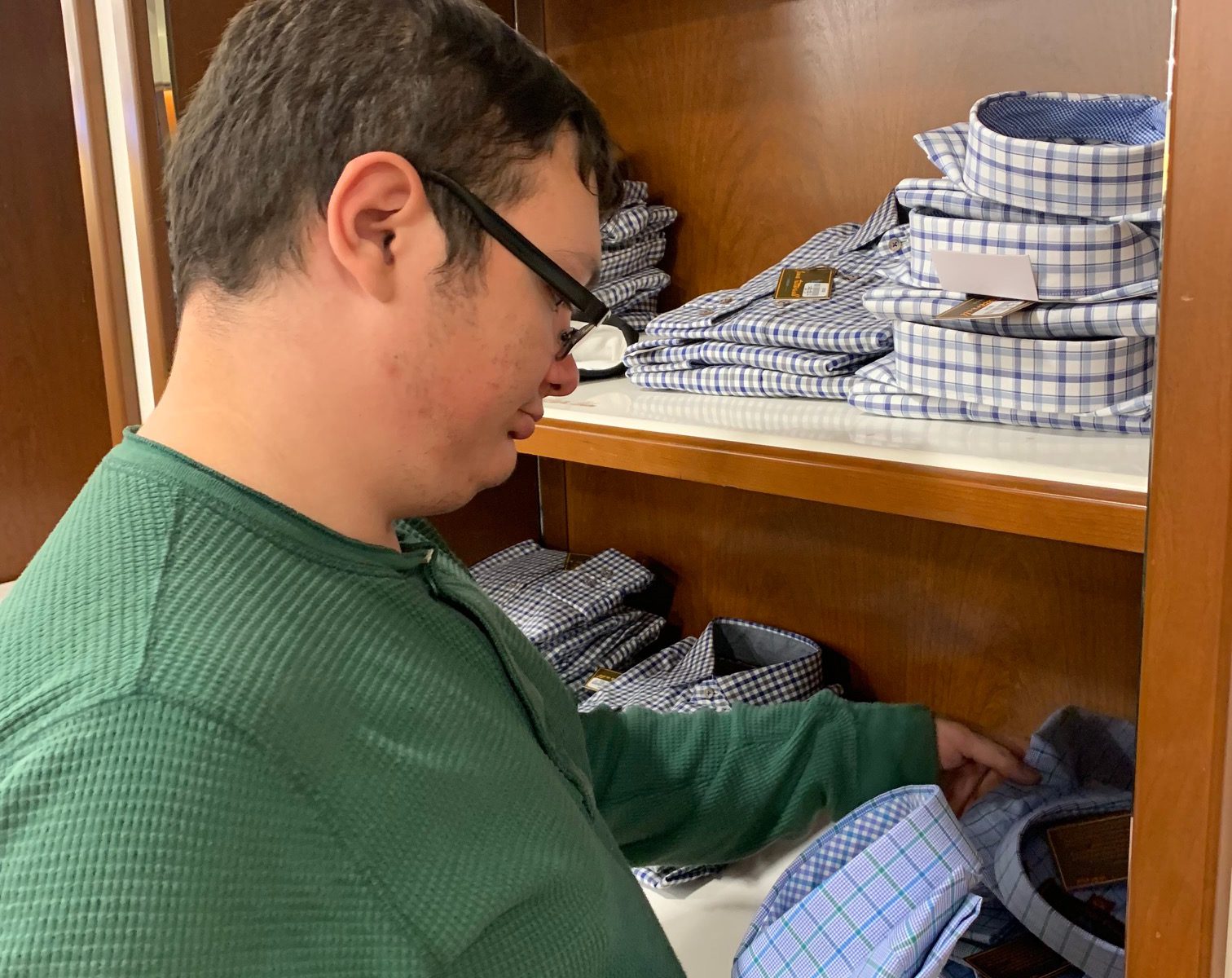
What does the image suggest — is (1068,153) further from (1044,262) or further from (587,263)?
(587,263)

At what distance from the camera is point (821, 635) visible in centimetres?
121

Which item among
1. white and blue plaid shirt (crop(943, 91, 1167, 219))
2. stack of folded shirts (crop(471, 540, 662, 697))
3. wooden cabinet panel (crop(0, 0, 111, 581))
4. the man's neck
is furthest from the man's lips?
wooden cabinet panel (crop(0, 0, 111, 581))

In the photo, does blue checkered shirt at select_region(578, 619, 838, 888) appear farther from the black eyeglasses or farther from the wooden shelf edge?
the black eyeglasses

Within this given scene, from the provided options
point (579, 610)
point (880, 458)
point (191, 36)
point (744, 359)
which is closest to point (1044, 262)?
point (880, 458)

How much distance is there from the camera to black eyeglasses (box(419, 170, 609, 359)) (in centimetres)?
54

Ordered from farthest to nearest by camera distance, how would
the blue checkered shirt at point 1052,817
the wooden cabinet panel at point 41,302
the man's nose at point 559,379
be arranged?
the wooden cabinet panel at point 41,302, the blue checkered shirt at point 1052,817, the man's nose at point 559,379

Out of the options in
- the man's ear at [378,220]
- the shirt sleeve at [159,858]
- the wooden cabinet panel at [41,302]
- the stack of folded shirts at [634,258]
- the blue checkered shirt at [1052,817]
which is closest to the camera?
the shirt sleeve at [159,858]

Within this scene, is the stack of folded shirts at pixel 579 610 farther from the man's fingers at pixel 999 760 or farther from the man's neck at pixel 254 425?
the man's neck at pixel 254 425

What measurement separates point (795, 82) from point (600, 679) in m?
0.67

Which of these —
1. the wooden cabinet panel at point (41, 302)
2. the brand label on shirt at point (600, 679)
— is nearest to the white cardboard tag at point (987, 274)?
the brand label on shirt at point (600, 679)

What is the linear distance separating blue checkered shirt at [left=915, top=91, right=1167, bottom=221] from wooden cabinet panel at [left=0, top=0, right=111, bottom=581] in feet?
3.68

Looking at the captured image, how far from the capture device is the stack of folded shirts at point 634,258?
118 centimetres

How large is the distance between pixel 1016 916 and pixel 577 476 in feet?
2.61

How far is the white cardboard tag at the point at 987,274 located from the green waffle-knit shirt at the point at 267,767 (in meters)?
0.39
